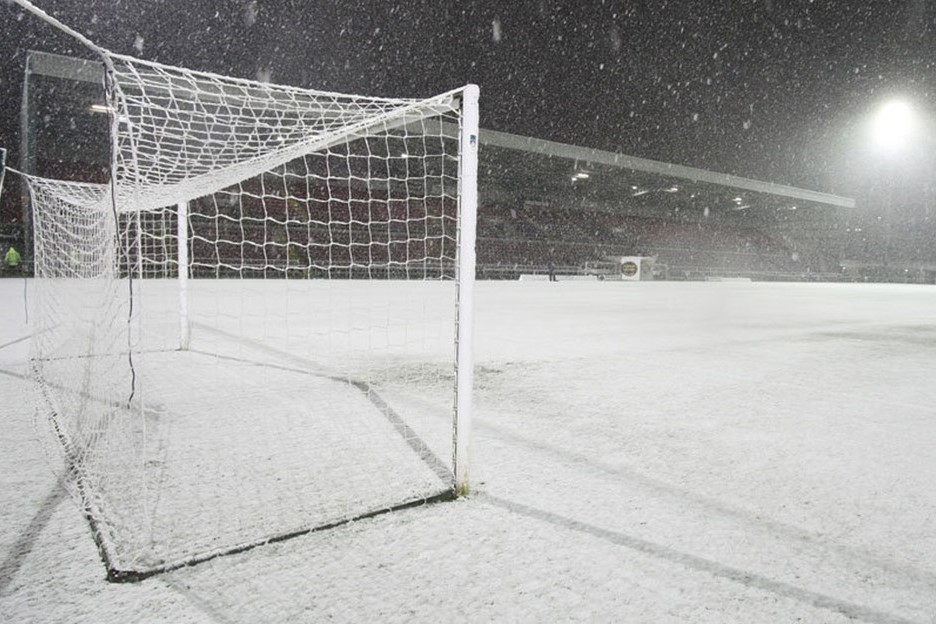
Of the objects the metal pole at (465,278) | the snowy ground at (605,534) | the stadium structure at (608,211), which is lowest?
the snowy ground at (605,534)

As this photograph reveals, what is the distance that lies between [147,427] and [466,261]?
2025 millimetres

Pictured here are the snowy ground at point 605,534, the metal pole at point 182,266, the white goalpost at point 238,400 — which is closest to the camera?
the snowy ground at point 605,534

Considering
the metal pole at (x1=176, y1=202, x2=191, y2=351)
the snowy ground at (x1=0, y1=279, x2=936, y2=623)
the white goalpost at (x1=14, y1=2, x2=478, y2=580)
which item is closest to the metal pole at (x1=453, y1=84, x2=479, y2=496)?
the white goalpost at (x1=14, y1=2, x2=478, y2=580)

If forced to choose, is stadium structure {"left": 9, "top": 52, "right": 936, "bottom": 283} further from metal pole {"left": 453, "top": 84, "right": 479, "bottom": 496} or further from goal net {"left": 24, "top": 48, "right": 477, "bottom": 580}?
metal pole {"left": 453, "top": 84, "right": 479, "bottom": 496}

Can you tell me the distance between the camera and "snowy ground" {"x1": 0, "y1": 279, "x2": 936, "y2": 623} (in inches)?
55.4

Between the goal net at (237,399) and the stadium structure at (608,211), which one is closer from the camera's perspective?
the goal net at (237,399)

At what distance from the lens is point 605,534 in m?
1.79

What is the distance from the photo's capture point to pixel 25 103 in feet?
51.8

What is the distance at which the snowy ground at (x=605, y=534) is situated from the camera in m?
1.41

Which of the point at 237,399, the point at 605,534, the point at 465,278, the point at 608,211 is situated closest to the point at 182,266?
the point at 237,399

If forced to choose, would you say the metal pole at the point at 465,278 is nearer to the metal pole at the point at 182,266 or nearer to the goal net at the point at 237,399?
the goal net at the point at 237,399

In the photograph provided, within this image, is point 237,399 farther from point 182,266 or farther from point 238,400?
point 182,266

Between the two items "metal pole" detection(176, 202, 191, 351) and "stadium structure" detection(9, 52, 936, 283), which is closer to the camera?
"metal pole" detection(176, 202, 191, 351)

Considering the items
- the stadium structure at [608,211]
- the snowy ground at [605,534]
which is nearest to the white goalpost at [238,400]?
the snowy ground at [605,534]
